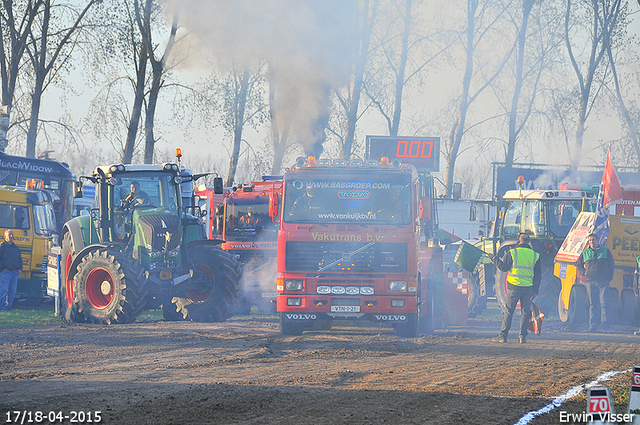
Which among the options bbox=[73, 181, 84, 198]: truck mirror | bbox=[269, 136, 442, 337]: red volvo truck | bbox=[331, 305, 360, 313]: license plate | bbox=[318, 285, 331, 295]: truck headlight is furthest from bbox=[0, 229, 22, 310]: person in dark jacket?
bbox=[331, 305, 360, 313]: license plate

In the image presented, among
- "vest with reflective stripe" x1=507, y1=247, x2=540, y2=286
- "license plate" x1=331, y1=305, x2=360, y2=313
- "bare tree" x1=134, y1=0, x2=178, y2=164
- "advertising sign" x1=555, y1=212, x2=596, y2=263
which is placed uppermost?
"bare tree" x1=134, y1=0, x2=178, y2=164

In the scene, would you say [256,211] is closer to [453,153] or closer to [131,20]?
[131,20]

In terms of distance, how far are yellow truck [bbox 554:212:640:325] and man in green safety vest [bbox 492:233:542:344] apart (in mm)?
3187

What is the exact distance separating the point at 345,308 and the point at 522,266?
3293 mm

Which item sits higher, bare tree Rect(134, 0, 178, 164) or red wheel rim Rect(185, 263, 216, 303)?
bare tree Rect(134, 0, 178, 164)

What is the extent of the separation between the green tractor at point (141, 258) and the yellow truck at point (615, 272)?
23.7 feet

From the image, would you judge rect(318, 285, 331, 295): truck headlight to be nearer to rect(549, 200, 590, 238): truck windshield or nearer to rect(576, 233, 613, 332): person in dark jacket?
rect(576, 233, 613, 332): person in dark jacket

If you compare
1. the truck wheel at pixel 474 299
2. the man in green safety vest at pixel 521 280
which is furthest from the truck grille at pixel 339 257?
the truck wheel at pixel 474 299

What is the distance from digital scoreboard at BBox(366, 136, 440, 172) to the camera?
23297mm

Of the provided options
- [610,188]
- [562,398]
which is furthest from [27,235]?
[562,398]

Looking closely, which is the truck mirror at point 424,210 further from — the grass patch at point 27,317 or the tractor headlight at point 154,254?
the grass patch at point 27,317

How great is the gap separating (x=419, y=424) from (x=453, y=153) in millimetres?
31351

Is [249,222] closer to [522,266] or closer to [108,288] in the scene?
[108,288]

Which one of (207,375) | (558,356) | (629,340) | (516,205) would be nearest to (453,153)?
(516,205)
